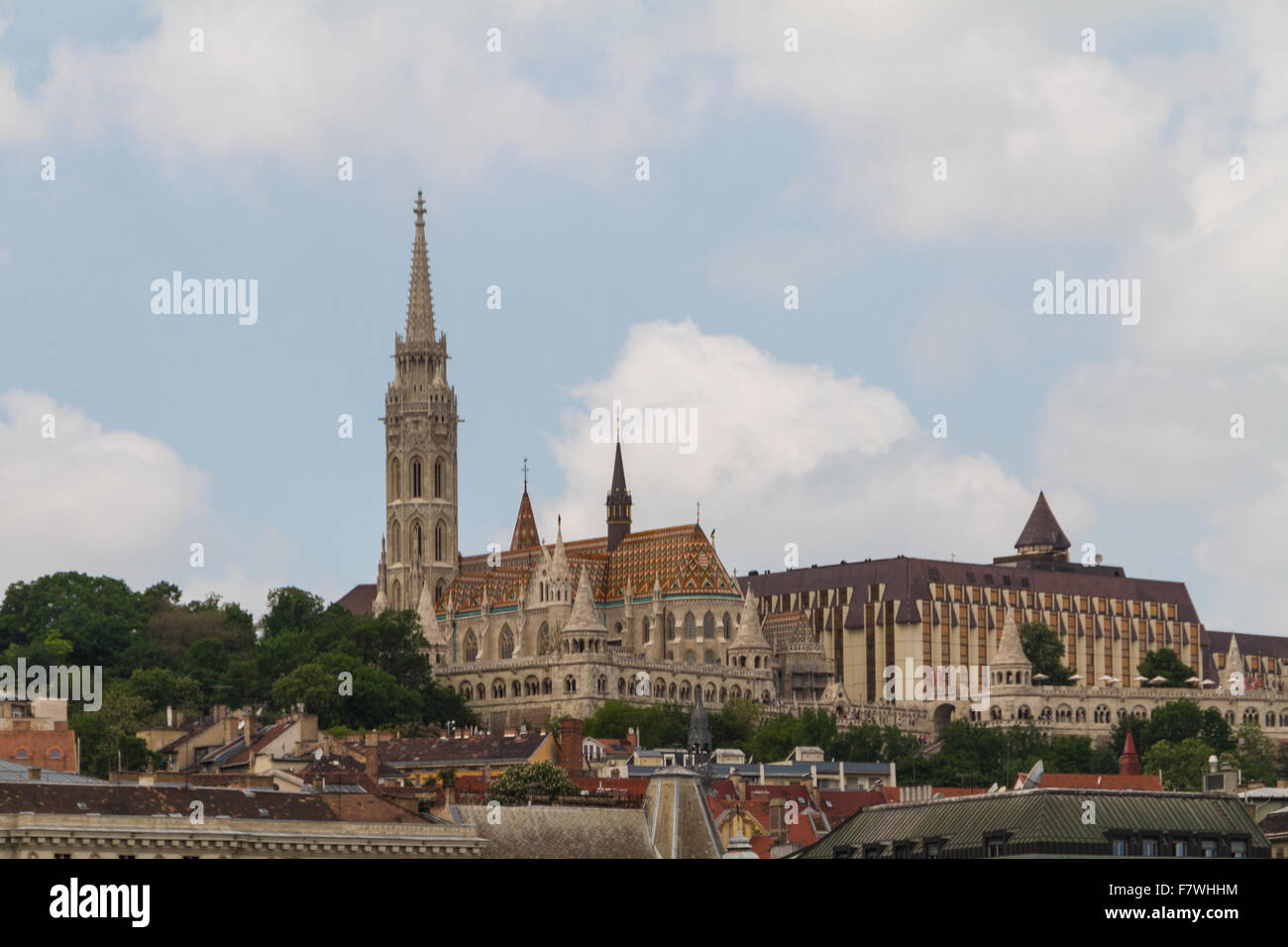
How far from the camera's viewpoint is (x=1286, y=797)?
14238 cm

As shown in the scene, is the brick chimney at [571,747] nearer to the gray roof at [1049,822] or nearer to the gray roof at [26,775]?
the gray roof at [26,775]

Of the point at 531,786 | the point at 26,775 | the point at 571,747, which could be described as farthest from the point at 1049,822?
the point at 571,747

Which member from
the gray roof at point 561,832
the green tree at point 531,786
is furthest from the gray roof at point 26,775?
the gray roof at point 561,832

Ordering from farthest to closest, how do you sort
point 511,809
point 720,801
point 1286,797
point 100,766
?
point 100,766 → point 720,801 → point 1286,797 → point 511,809

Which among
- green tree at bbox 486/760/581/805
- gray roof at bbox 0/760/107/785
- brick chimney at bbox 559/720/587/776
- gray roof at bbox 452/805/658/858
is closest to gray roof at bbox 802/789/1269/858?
gray roof at bbox 452/805/658/858

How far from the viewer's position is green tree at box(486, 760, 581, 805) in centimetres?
14238

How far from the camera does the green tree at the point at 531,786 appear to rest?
14238 centimetres

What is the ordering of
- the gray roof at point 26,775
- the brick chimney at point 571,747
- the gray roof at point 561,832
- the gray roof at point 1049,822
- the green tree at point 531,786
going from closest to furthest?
the gray roof at point 1049,822
the gray roof at point 561,832
the gray roof at point 26,775
the green tree at point 531,786
the brick chimney at point 571,747

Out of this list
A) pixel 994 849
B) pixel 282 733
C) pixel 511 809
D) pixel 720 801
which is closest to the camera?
pixel 994 849

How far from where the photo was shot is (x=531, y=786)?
147750 mm

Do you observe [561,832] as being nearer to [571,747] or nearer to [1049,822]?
[1049,822]
